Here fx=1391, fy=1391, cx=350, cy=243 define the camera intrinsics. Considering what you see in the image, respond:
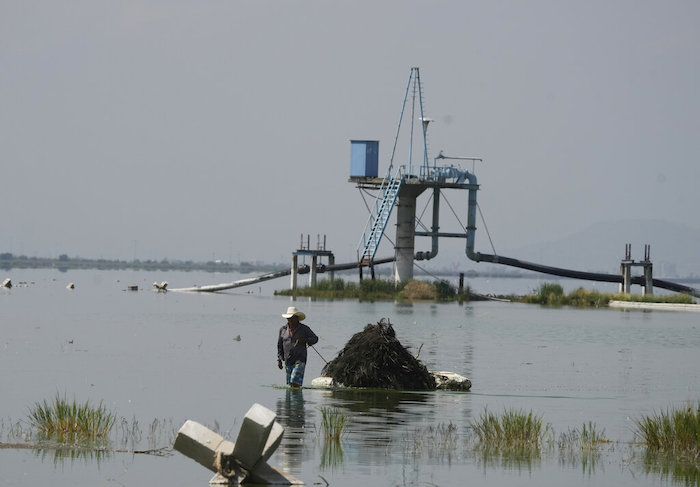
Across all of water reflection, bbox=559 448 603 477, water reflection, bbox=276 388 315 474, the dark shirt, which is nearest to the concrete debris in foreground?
water reflection, bbox=276 388 315 474

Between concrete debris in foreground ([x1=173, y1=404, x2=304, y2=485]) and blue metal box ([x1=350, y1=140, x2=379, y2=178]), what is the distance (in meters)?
62.4

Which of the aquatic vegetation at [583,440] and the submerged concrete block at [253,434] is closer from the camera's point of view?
the submerged concrete block at [253,434]

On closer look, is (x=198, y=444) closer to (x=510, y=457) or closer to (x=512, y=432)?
(x=510, y=457)

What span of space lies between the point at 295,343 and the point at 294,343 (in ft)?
0.06

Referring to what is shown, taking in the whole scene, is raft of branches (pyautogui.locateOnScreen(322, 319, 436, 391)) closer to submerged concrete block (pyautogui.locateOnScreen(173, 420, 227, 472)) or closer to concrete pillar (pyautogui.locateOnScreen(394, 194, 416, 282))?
submerged concrete block (pyautogui.locateOnScreen(173, 420, 227, 472))

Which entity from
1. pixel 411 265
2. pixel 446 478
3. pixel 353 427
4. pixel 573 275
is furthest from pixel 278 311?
pixel 446 478

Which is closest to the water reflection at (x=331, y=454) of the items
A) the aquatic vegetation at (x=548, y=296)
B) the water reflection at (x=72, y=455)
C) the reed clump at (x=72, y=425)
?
the water reflection at (x=72, y=455)

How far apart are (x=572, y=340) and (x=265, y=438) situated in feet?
107

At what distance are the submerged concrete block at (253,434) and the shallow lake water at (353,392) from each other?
1.06 m

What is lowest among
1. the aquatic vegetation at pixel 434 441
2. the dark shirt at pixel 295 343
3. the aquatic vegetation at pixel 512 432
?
the aquatic vegetation at pixel 434 441

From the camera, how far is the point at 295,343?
2436 centimetres

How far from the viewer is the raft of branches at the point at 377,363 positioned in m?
25.7

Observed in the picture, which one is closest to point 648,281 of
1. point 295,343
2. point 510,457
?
point 295,343

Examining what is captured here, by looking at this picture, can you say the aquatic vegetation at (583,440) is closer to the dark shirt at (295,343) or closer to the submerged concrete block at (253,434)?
the dark shirt at (295,343)
